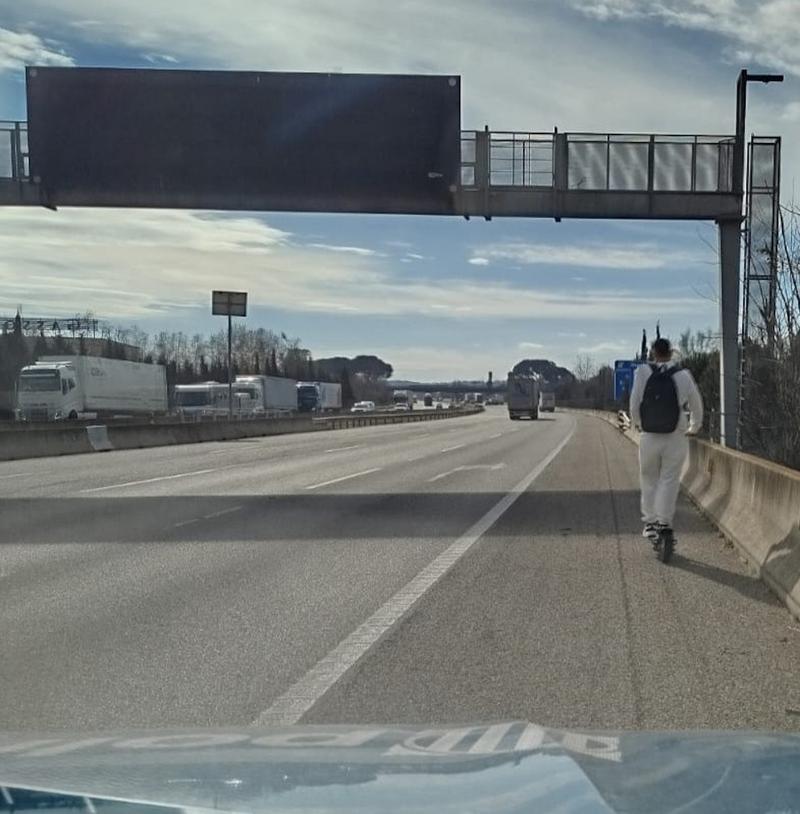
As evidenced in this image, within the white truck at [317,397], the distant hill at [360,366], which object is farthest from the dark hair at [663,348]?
the distant hill at [360,366]

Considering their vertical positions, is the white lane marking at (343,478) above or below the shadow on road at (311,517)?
below

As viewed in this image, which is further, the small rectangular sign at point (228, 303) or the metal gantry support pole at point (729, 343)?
the small rectangular sign at point (228, 303)

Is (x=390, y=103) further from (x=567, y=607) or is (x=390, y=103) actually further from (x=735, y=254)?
(x=567, y=607)

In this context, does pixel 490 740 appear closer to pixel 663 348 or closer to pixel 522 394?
pixel 663 348

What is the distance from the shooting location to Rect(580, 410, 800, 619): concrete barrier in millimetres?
7617

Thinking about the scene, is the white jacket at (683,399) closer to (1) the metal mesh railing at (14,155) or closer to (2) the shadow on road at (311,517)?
(2) the shadow on road at (311,517)

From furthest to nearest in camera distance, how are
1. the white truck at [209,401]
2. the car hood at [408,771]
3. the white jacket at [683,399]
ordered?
the white truck at [209,401] < the white jacket at [683,399] < the car hood at [408,771]

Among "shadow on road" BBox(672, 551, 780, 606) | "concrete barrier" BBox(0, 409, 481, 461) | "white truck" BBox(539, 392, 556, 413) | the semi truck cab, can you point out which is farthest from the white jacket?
"white truck" BBox(539, 392, 556, 413)

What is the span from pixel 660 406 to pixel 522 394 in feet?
227

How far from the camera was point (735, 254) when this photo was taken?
697 inches

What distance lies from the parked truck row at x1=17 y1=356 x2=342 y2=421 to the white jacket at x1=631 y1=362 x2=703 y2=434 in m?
41.6

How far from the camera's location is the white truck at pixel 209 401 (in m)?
63.6

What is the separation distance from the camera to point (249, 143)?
18922 millimetres

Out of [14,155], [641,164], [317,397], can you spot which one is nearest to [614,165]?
[641,164]
